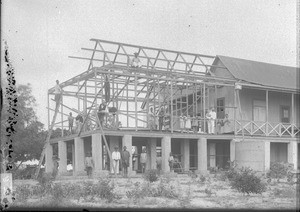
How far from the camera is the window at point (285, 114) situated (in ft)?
92.1

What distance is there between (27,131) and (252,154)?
1750 cm

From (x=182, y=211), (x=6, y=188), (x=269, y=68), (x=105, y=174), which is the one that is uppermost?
(x=269, y=68)

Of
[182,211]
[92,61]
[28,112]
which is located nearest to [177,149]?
[92,61]

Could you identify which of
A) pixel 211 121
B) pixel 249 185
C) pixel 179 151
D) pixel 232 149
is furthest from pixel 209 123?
pixel 249 185

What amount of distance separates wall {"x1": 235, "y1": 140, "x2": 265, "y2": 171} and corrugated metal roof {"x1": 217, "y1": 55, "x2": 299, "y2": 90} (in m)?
4.70

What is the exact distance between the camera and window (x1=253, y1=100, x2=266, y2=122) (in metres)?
26.8

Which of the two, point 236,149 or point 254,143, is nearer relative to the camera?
point 254,143

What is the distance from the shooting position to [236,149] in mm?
23266

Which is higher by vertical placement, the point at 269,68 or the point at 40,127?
the point at 269,68

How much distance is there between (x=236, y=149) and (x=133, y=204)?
1483 centimetres

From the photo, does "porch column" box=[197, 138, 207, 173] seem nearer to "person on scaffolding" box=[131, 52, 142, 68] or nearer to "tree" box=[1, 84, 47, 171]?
"person on scaffolding" box=[131, 52, 142, 68]

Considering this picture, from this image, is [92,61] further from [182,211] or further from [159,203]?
[182,211]

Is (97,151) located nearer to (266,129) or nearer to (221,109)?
(221,109)

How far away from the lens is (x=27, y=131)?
31.1 meters
